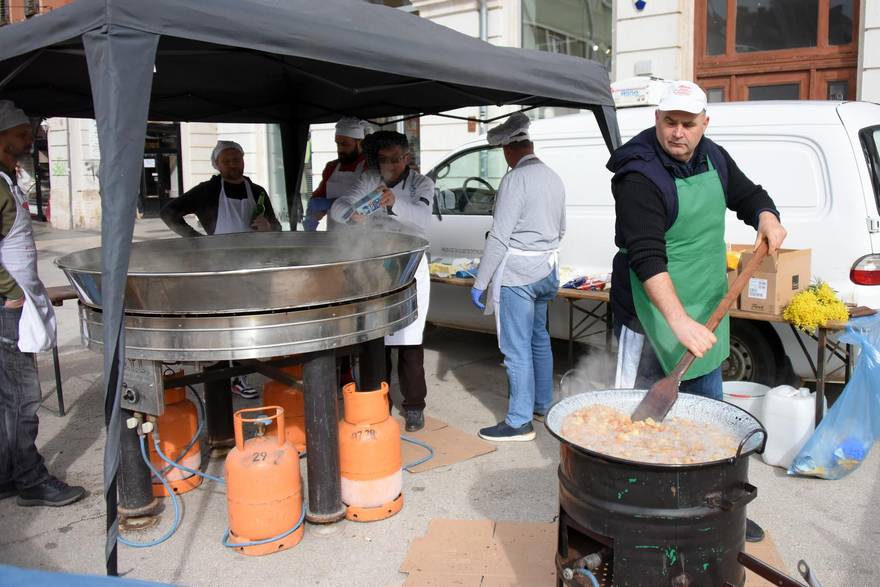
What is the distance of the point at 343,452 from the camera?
3.62 metres

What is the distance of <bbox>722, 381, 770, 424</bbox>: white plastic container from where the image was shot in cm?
438

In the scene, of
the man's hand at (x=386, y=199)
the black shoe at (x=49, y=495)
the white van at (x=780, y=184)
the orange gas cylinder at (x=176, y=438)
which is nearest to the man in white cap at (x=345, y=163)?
the man's hand at (x=386, y=199)

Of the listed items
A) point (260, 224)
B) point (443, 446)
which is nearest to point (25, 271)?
point (260, 224)

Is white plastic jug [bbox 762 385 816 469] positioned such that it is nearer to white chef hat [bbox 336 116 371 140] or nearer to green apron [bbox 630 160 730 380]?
green apron [bbox 630 160 730 380]

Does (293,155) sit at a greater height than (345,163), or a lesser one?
greater

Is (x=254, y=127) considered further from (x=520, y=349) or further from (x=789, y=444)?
(x=789, y=444)

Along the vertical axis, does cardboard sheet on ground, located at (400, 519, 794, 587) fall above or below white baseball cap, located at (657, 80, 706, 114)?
below

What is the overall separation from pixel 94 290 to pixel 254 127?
13353mm

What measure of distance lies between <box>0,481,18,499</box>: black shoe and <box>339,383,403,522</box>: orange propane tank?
1852 millimetres

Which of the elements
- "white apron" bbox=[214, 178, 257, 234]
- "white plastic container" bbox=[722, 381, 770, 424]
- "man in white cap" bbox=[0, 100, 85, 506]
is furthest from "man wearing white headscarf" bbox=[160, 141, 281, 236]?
"white plastic container" bbox=[722, 381, 770, 424]

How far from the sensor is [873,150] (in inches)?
182

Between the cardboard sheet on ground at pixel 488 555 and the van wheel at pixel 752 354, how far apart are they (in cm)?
175

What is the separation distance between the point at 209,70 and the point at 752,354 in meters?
4.10

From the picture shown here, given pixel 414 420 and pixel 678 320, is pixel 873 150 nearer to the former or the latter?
pixel 678 320
